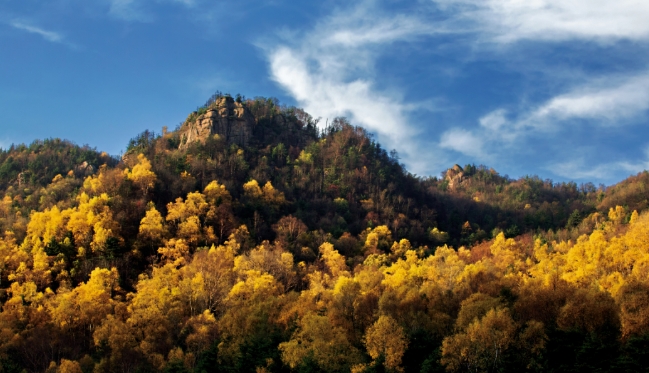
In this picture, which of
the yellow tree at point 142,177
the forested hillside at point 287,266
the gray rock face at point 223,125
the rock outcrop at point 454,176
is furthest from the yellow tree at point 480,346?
the rock outcrop at point 454,176

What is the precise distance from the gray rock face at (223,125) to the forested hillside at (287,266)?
1.51 feet

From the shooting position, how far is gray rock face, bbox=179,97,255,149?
373 ft

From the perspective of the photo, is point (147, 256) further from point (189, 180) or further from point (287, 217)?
point (287, 217)

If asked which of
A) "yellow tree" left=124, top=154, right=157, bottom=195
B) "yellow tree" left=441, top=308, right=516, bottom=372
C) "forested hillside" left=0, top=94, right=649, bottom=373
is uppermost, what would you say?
"yellow tree" left=124, top=154, right=157, bottom=195

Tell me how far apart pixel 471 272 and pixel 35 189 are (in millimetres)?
76205

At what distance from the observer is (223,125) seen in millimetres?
115625

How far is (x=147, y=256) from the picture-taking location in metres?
77.8

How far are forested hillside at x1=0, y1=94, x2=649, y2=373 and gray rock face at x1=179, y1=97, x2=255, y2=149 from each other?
460 mm

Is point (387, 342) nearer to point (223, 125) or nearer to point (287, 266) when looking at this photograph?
point (287, 266)

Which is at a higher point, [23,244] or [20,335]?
[23,244]

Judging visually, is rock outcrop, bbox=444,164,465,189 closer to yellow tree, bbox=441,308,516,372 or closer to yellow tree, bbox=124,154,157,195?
yellow tree, bbox=124,154,157,195

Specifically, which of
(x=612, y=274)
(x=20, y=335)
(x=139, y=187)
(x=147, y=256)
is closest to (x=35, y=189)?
(x=139, y=187)

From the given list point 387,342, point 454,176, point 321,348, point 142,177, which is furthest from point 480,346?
point 454,176

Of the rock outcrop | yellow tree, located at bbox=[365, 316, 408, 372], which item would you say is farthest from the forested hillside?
the rock outcrop
